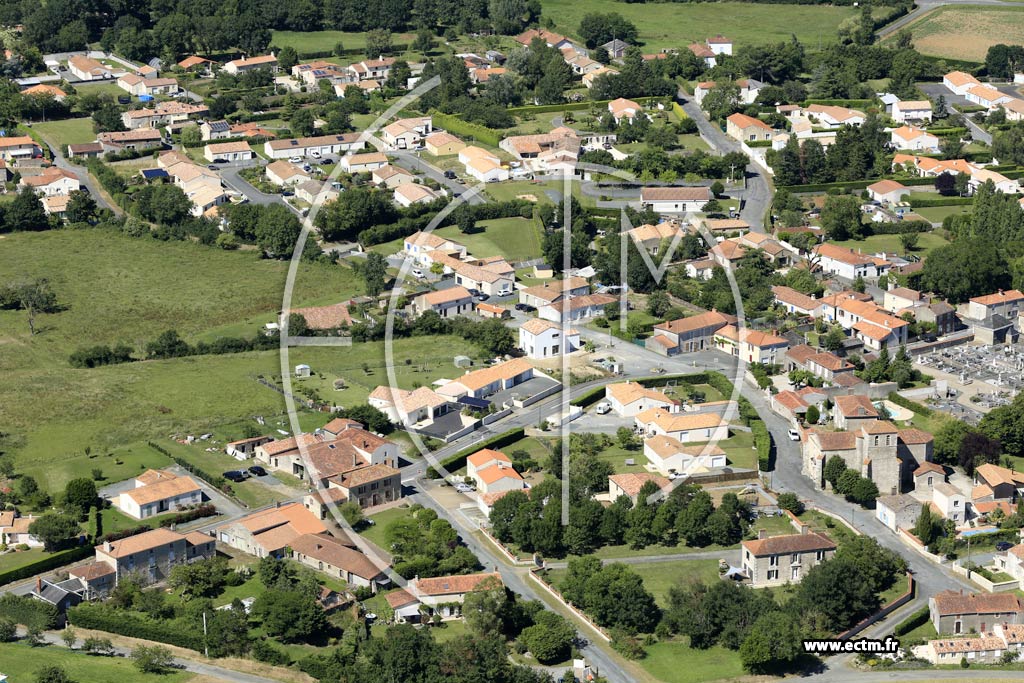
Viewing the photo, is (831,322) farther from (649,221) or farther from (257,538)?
(257,538)

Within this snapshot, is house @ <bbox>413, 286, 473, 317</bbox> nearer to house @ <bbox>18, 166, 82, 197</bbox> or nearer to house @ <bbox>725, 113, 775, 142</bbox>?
house @ <bbox>18, 166, 82, 197</bbox>

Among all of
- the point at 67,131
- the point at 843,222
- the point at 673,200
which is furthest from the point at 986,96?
the point at 67,131

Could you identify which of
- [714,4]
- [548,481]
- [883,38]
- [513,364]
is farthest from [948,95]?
[548,481]

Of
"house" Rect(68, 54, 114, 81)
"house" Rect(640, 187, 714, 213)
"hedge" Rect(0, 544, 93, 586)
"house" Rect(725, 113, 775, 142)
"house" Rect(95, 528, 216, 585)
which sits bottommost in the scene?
"hedge" Rect(0, 544, 93, 586)

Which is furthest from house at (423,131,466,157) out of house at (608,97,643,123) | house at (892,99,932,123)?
house at (892,99,932,123)

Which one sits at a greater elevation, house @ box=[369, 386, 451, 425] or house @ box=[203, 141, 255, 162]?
house @ box=[203, 141, 255, 162]

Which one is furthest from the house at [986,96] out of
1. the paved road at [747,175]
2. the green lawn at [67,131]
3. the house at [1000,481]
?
the green lawn at [67,131]
